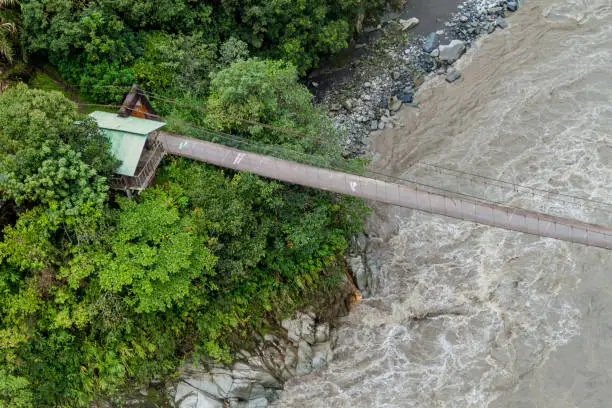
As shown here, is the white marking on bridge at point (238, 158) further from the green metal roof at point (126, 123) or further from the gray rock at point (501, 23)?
the gray rock at point (501, 23)

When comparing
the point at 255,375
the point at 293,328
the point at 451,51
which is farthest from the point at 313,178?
the point at 451,51

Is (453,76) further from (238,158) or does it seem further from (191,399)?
(191,399)

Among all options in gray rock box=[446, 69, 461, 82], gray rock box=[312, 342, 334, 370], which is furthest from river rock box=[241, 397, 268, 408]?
gray rock box=[446, 69, 461, 82]

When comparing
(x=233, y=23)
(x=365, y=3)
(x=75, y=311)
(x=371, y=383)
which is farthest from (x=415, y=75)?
(x=75, y=311)

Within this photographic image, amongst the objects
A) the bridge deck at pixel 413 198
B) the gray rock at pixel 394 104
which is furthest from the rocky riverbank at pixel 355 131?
the bridge deck at pixel 413 198

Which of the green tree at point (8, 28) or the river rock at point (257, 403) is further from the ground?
the green tree at point (8, 28)
